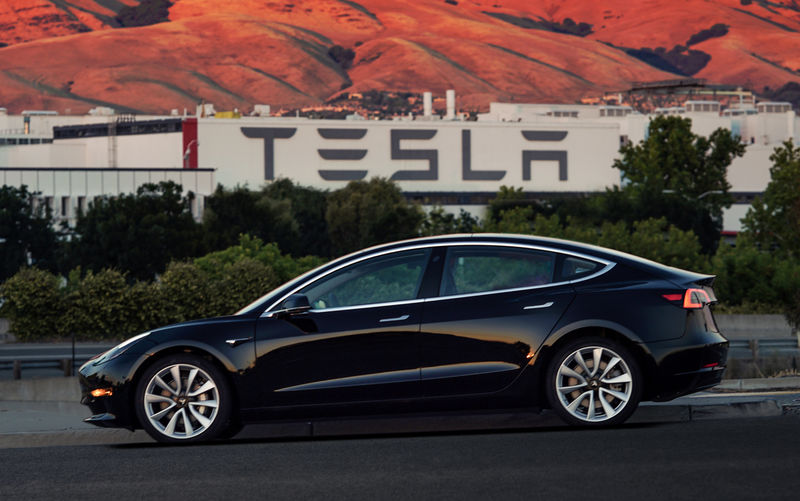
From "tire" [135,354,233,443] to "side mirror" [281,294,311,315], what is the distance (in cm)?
74

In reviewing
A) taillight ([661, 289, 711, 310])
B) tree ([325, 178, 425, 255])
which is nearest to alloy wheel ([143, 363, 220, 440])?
taillight ([661, 289, 711, 310])

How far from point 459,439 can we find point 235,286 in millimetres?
41123

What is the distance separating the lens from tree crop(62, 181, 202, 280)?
74562 millimetres

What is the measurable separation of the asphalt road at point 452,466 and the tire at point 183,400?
202 mm

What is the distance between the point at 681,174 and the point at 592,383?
111141 millimetres

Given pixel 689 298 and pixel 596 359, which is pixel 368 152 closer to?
pixel 689 298

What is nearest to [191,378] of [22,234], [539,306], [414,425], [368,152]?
[414,425]

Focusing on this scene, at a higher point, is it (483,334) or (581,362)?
(483,334)

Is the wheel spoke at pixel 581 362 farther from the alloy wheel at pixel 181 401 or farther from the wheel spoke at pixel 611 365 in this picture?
the alloy wheel at pixel 181 401

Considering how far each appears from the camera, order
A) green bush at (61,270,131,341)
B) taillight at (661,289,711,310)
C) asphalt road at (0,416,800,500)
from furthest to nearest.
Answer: green bush at (61,270,131,341)
taillight at (661,289,711,310)
asphalt road at (0,416,800,500)

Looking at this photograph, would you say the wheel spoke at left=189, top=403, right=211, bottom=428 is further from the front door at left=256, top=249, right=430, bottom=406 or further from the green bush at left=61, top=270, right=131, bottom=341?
the green bush at left=61, top=270, right=131, bottom=341

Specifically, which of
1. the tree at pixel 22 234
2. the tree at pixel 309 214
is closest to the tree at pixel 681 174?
the tree at pixel 309 214

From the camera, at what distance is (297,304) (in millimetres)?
10109

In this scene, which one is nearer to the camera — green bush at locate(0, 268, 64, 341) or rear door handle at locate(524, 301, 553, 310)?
rear door handle at locate(524, 301, 553, 310)
